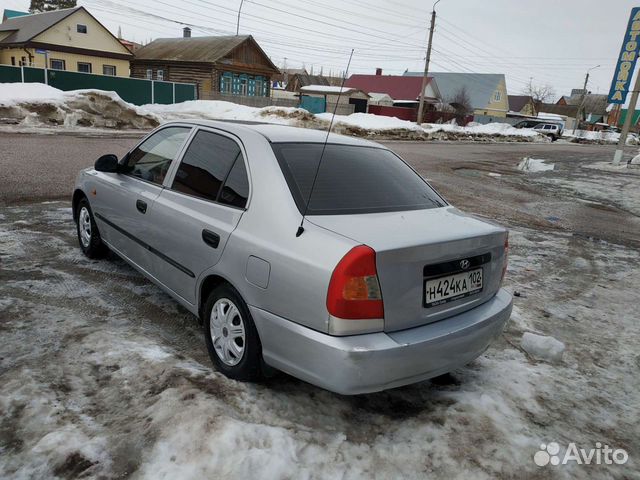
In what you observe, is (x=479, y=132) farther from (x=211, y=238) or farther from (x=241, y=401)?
(x=241, y=401)

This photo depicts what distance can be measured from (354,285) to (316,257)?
0.24 metres

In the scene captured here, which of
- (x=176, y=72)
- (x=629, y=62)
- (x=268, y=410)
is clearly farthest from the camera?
(x=176, y=72)

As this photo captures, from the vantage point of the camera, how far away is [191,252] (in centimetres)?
316

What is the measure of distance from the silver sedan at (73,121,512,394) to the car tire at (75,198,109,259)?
3.71 ft

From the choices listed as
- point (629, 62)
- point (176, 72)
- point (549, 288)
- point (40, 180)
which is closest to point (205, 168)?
point (549, 288)

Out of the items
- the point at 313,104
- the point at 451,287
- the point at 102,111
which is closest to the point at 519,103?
the point at 313,104

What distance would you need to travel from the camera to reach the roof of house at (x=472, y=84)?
6814 cm

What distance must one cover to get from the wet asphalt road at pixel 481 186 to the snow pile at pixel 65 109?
3.54 m

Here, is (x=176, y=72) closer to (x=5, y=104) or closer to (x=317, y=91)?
(x=317, y=91)

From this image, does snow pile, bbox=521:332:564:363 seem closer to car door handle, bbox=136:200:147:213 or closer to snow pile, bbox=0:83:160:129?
car door handle, bbox=136:200:147:213

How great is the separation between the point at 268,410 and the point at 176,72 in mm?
41819

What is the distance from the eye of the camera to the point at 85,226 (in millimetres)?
4918

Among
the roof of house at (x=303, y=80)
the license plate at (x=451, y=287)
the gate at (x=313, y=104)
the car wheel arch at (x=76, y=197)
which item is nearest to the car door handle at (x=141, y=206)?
the car wheel arch at (x=76, y=197)

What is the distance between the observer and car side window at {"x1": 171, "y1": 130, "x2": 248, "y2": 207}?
302 cm
